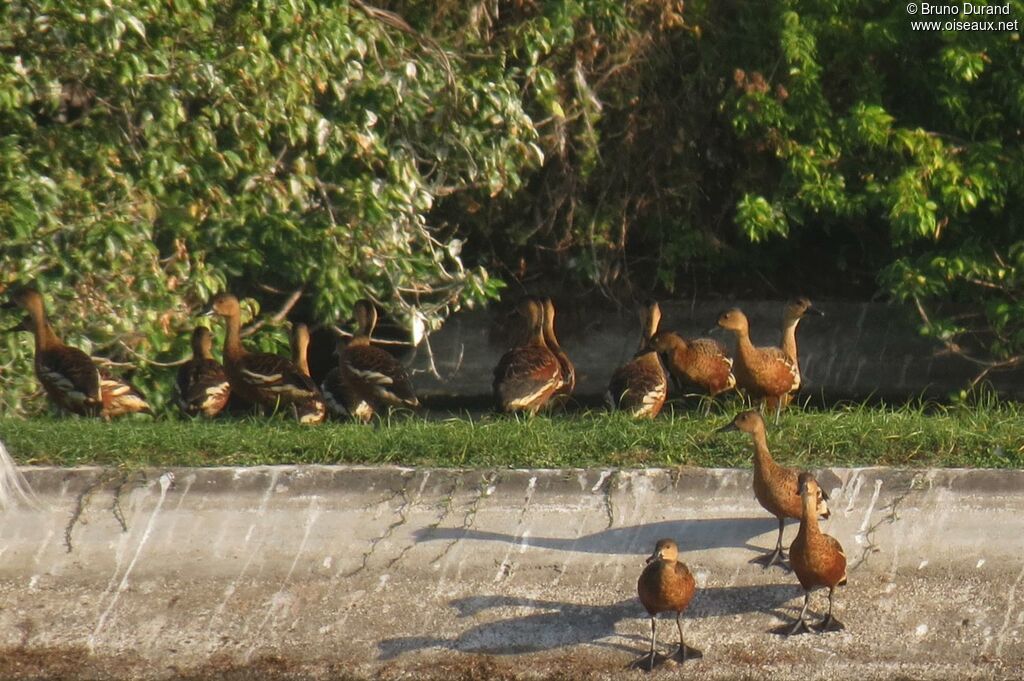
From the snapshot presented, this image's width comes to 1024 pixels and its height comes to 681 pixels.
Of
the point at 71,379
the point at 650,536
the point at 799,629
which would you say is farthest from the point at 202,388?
the point at 799,629

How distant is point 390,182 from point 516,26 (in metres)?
1.70

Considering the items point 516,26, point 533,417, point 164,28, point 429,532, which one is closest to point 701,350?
point 533,417

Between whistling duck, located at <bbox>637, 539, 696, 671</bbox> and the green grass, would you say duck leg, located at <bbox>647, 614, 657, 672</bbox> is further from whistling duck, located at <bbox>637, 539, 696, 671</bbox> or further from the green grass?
the green grass

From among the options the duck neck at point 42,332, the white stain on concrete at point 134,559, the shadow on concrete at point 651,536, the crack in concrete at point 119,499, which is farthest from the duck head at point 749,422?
the duck neck at point 42,332

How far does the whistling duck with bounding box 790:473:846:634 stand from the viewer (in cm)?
714

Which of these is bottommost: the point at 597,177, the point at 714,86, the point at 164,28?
the point at 597,177

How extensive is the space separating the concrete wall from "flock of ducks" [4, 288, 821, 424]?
3.21 meters

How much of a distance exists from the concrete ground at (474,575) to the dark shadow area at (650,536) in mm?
10

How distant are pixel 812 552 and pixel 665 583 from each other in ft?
2.36

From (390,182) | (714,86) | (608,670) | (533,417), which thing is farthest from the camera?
(714,86)

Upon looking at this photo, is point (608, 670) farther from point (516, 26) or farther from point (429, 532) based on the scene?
point (516, 26)

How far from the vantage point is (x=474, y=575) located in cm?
768

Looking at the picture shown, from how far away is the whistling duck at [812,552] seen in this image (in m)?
7.14

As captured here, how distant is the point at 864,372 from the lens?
1399cm
